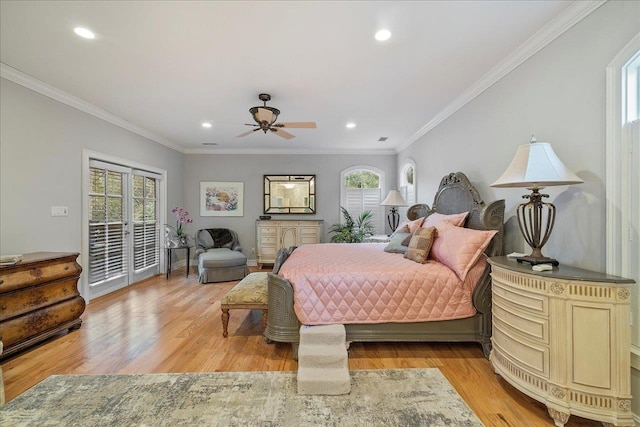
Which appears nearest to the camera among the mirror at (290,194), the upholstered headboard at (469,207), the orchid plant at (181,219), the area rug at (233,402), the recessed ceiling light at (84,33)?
the area rug at (233,402)

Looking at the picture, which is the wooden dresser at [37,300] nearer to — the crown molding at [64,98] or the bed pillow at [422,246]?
the crown molding at [64,98]

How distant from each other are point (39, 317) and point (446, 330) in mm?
3656

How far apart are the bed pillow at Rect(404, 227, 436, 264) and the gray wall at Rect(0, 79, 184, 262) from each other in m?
4.04

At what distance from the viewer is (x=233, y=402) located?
5.95 feet

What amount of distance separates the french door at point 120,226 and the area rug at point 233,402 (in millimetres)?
2319

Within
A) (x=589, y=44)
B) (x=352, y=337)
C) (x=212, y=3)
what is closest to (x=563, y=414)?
(x=352, y=337)

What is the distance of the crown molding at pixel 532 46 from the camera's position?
186 centimetres

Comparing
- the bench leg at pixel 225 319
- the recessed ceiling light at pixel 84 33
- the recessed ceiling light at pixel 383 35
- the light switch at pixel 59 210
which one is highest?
the recessed ceiling light at pixel 84 33

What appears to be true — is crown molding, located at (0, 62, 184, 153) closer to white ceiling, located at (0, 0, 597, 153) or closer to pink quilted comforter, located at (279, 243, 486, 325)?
white ceiling, located at (0, 0, 597, 153)

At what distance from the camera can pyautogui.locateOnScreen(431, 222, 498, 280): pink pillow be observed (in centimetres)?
234

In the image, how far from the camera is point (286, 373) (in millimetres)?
2139

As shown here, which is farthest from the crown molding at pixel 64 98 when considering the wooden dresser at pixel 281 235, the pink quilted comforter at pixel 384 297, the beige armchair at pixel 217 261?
the pink quilted comforter at pixel 384 297

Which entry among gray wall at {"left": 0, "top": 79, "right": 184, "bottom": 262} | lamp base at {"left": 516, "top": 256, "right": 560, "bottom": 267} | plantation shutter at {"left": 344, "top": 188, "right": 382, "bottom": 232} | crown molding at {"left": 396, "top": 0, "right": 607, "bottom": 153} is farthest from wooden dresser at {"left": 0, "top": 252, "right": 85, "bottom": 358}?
plantation shutter at {"left": 344, "top": 188, "right": 382, "bottom": 232}

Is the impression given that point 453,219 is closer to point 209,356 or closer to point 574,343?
point 574,343
